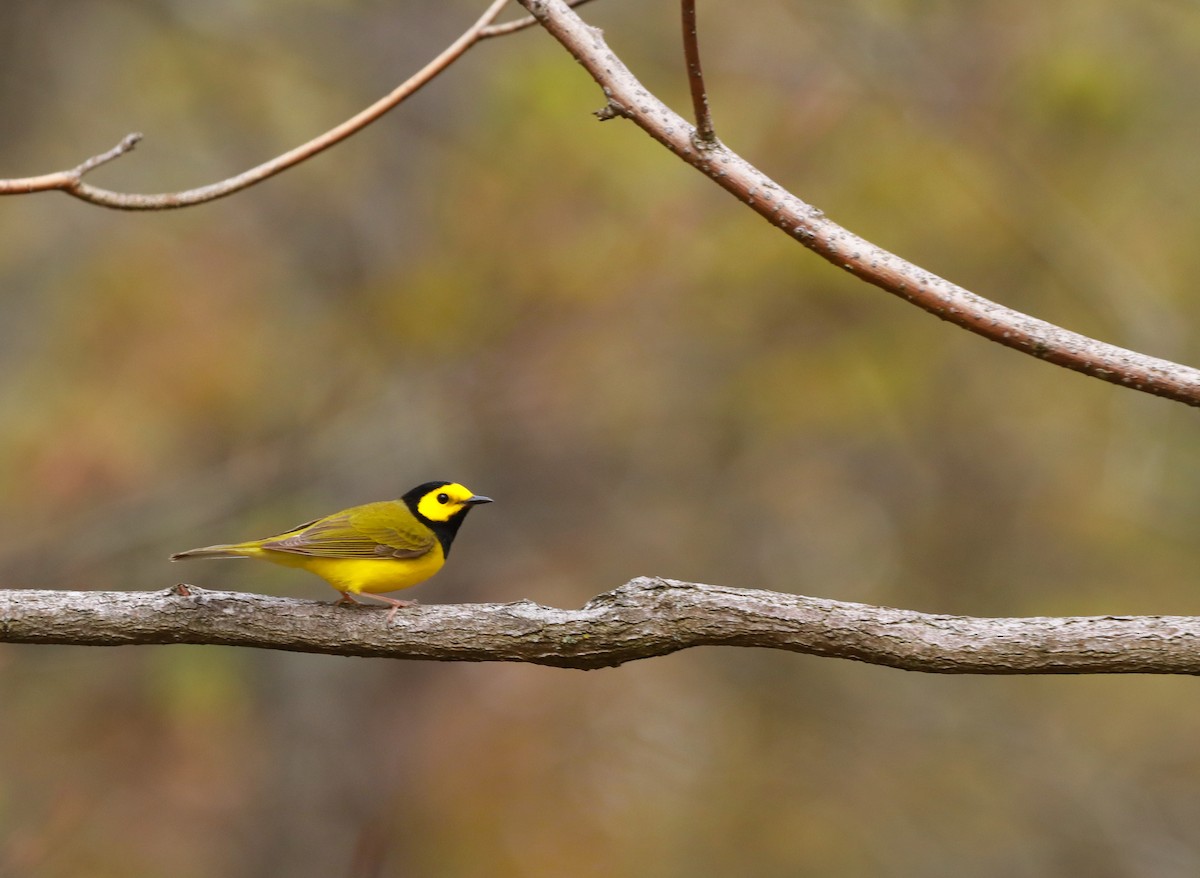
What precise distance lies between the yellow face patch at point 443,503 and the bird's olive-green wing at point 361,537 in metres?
0.23

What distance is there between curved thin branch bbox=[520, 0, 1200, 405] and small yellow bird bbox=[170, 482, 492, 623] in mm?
2357

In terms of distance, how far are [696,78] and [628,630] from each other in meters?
1.51

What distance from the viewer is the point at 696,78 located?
132 inches

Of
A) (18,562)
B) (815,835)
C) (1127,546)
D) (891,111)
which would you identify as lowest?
(815,835)

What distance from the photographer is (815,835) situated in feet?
47.5

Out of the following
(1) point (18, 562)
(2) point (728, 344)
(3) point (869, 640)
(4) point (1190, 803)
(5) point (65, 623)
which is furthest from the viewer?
(4) point (1190, 803)

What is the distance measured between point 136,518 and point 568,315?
3872mm

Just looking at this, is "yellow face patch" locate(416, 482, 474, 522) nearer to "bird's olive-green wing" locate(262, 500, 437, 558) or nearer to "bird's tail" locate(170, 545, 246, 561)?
"bird's olive-green wing" locate(262, 500, 437, 558)

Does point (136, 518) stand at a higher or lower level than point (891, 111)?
lower

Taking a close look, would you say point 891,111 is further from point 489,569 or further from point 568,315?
point 489,569

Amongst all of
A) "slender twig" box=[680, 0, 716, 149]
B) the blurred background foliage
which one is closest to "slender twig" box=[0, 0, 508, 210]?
"slender twig" box=[680, 0, 716, 149]

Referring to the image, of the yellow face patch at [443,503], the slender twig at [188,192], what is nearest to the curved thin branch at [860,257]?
the slender twig at [188,192]

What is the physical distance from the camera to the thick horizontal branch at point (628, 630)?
342cm

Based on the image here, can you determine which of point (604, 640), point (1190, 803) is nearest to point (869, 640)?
point (604, 640)
